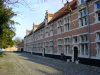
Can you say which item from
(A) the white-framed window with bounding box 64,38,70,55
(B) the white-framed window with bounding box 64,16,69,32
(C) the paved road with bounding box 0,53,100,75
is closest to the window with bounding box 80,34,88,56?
(C) the paved road with bounding box 0,53,100,75

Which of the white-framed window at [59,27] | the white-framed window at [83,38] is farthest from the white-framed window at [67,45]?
the white-framed window at [83,38]

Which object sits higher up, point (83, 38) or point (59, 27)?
point (59, 27)

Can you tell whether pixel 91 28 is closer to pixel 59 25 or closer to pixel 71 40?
pixel 71 40

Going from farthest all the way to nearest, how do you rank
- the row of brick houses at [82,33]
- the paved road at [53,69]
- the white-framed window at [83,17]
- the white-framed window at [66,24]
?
the white-framed window at [66,24] → the white-framed window at [83,17] → the row of brick houses at [82,33] → the paved road at [53,69]

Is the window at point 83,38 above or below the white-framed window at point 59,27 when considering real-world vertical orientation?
below

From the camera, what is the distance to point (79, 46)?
17.9m

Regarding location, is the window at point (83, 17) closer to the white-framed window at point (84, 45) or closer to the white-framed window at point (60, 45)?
the white-framed window at point (84, 45)

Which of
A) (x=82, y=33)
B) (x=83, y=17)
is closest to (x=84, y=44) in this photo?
(x=82, y=33)

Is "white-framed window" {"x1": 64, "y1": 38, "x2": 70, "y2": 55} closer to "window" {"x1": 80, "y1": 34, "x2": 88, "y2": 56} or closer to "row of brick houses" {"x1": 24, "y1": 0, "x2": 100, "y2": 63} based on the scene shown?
"row of brick houses" {"x1": 24, "y1": 0, "x2": 100, "y2": 63}

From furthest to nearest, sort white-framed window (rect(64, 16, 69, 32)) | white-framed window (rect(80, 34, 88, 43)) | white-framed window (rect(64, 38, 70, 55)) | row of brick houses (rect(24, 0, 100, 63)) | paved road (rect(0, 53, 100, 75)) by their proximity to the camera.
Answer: white-framed window (rect(64, 16, 69, 32)), white-framed window (rect(64, 38, 70, 55)), white-framed window (rect(80, 34, 88, 43)), row of brick houses (rect(24, 0, 100, 63)), paved road (rect(0, 53, 100, 75))

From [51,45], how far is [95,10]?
15.5m

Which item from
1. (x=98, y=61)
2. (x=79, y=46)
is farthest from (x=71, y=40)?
(x=98, y=61)

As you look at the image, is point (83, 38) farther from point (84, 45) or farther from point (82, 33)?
point (84, 45)

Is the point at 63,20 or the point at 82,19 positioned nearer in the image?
the point at 82,19
